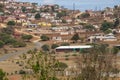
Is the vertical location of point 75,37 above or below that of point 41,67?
below

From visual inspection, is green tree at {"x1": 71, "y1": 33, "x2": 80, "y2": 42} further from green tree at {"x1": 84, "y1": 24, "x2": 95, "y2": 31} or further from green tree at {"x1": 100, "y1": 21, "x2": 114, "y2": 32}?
green tree at {"x1": 100, "y1": 21, "x2": 114, "y2": 32}

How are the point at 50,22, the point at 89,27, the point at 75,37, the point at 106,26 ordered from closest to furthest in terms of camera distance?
1. the point at 75,37
2. the point at 106,26
3. the point at 89,27
4. the point at 50,22

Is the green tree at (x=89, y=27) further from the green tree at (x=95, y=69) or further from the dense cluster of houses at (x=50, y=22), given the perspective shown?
the green tree at (x=95, y=69)

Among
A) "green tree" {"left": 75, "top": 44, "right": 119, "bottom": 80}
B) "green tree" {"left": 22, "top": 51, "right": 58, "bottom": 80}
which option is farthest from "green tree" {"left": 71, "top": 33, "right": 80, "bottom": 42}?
"green tree" {"left": 22, "top": 51, "right": 58, "bottom": 80}

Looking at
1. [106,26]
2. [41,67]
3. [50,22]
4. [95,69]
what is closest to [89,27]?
[106,26]

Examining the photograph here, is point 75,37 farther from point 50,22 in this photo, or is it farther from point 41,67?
point 41,67

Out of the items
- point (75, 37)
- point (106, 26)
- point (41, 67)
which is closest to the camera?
point (41, 67)

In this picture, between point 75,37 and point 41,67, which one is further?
point 75,37

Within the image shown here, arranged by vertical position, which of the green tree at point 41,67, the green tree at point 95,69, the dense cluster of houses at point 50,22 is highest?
the green tree at point 41,67

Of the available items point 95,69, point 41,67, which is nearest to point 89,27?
point 95,69

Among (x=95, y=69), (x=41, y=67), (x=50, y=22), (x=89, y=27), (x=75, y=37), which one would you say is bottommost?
→ (x=50, y=22)

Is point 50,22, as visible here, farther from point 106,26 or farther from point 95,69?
point 95,69

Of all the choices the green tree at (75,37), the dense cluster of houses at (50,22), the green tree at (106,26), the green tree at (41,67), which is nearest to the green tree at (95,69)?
the green tree at (41,67)
